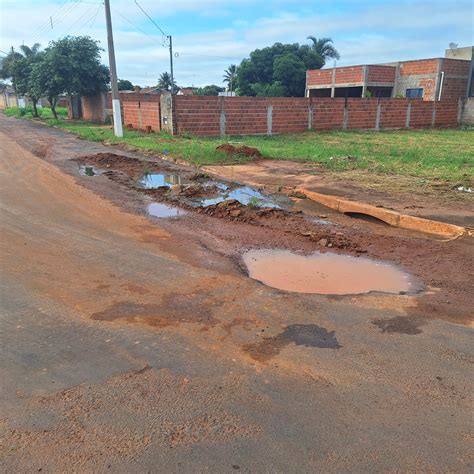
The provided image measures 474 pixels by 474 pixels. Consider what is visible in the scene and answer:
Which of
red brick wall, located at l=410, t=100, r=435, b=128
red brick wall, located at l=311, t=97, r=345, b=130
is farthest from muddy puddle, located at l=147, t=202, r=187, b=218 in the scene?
red brick wall, located at l=410, t=100, r=435, b=128

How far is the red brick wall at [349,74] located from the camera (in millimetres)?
39719

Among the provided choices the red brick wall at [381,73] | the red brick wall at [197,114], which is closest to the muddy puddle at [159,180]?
the red brick wall at [197,114]

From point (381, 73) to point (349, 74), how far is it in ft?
9.22

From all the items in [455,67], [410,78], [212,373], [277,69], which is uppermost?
[277,69]

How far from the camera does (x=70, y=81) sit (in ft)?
116

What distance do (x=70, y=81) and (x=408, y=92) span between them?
29240mm

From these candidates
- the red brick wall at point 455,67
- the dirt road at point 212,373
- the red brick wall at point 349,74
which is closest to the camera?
the dirt road at point 212,373

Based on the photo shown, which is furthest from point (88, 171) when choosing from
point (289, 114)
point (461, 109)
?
point (461, 109)

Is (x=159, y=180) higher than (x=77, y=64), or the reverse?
(x=77, y=64)

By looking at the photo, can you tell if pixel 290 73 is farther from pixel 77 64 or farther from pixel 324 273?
pixel 324 273

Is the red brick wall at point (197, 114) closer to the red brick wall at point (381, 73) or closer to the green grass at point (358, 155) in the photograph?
the green grass at point (358, 155)

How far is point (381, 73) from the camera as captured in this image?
131ft

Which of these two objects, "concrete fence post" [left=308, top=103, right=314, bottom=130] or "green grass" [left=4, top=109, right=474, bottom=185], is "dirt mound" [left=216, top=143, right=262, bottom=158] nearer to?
"green grass" [left=4, top=109, right=474, bottom=185]

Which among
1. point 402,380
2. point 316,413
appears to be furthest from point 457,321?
point 316,413
